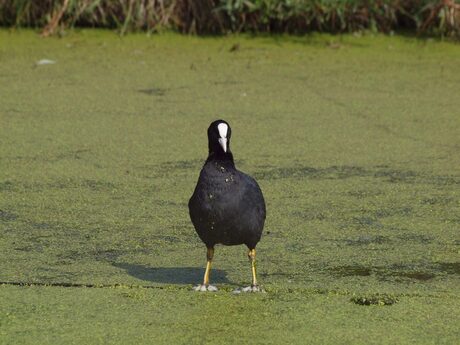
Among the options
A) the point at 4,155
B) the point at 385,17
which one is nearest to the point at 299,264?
the point at 4,155

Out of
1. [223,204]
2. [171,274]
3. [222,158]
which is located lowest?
[171,274]

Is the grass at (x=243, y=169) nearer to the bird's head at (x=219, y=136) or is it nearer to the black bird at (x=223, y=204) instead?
the black bird at (x=223, y=204)

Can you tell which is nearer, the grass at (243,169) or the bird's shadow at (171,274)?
the grass at (243,169)

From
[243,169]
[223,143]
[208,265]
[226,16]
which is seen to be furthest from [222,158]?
[226,16]

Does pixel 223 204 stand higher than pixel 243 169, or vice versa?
pixel 223 204

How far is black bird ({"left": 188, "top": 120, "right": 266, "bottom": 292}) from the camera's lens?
10.9ft

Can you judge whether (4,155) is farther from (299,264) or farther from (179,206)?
(299,264)

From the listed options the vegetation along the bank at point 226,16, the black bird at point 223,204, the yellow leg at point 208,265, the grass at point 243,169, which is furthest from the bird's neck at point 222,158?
the vegetation along the bank at point 226,16

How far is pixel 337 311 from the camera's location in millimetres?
3203

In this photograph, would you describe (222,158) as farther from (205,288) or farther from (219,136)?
(205,288)

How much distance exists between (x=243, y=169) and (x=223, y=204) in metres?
1.43

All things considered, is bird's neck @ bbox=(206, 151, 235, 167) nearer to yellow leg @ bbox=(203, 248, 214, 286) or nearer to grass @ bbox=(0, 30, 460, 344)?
yellow leg @ bbox=(203, 248, 214, 286)

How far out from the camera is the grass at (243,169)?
3.19m

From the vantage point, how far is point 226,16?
681 cm
